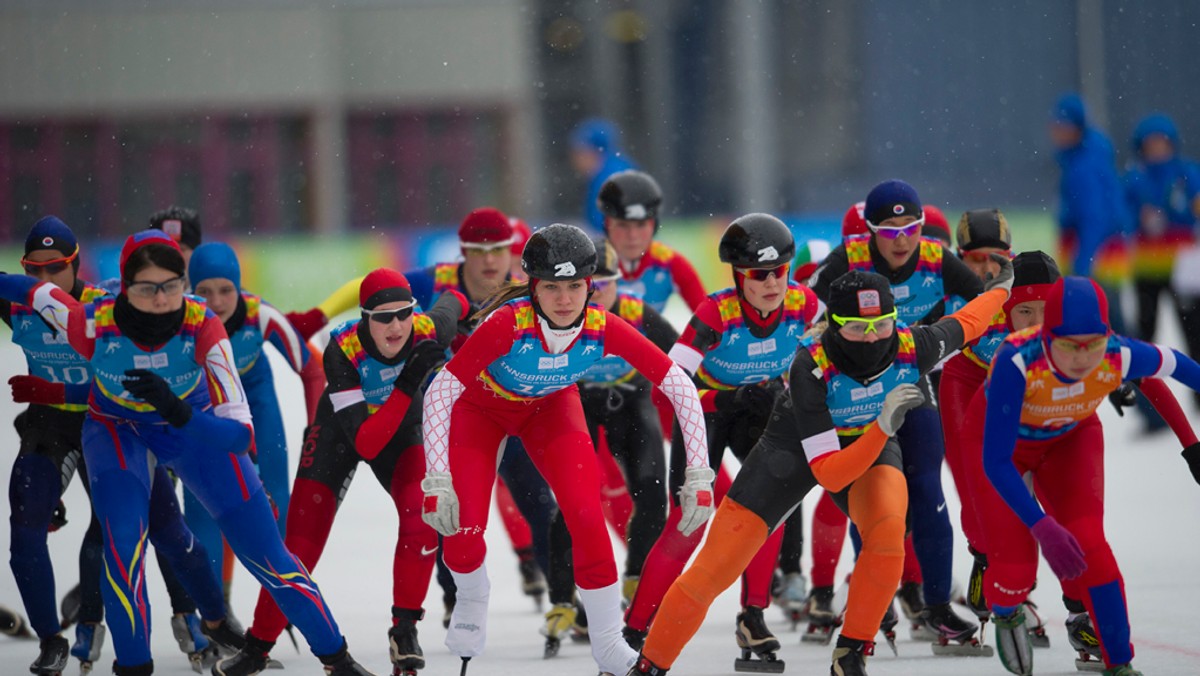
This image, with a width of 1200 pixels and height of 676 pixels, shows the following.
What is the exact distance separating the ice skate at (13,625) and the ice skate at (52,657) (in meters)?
0.77

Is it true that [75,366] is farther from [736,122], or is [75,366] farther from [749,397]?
[736,122]

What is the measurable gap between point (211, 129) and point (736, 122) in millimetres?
7434

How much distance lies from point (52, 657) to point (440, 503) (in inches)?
71.8

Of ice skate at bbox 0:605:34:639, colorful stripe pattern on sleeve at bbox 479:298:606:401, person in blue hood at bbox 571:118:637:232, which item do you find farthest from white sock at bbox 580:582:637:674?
person in blue hood at bbox 571:118:637:232

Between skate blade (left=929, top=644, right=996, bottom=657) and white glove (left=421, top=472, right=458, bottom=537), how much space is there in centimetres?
199

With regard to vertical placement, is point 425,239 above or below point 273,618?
above

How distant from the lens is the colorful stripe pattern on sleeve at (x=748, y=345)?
585 centimetres

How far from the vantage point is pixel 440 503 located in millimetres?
4988

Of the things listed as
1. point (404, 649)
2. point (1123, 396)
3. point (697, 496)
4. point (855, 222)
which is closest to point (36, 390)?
point (404, 649)

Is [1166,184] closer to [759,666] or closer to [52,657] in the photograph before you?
[759,666]

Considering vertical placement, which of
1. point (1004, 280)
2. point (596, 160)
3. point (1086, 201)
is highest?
point (596, 160)

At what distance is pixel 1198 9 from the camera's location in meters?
23.1

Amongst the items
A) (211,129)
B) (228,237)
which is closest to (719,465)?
(228,237)

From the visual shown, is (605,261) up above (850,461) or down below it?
above
